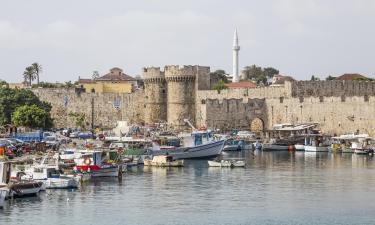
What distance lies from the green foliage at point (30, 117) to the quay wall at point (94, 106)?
23.6 ft

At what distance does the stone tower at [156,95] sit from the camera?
64.9m

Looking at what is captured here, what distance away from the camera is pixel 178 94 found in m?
64.3

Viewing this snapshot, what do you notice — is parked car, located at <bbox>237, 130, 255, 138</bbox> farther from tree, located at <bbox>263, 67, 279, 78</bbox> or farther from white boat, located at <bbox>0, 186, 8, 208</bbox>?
tree, located at <bbox>263, 67, 279, 78</bbox>

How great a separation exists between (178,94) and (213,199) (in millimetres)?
30788

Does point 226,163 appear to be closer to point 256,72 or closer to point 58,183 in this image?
point 58,183

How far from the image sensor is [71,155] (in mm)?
41906

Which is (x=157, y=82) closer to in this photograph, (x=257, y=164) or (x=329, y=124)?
(x=329, y=124)

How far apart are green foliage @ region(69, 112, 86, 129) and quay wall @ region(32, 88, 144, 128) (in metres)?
0.15

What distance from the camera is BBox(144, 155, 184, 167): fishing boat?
151 ft

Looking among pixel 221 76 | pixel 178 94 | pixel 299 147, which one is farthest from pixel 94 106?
pixel 221 76

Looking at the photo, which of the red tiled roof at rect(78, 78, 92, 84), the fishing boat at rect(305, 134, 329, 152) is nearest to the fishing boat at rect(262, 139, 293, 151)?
the fishing boat at rect(305, 134, 329, 152)

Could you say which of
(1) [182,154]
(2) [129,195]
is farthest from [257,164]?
(2) [129,195]

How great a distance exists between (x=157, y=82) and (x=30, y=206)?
3382cm

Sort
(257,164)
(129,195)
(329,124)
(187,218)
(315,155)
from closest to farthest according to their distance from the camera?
(187,218) → (129,195) → (257,164) → (315,155) → (329,124)
